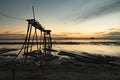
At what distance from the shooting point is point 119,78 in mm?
12625

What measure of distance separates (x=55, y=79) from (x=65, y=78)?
0.84m

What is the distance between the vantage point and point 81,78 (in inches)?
493

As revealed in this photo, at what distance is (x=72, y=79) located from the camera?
12.1 m

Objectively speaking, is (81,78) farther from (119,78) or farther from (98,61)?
(98,61)

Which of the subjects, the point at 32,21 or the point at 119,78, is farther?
the point at 32,21

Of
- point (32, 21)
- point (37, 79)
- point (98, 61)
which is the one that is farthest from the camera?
point (98, 61)

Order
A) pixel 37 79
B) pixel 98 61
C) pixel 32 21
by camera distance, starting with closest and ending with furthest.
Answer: pixel 37 79, pixel 32 21, pixel 98 61

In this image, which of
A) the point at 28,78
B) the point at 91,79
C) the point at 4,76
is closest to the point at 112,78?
the point at 91,79

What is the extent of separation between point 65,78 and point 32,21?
681cm

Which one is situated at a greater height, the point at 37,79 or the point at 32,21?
the point at 32,21

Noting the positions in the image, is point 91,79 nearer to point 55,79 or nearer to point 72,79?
point 72,79

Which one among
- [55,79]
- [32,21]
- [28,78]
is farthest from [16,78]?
[32,21]

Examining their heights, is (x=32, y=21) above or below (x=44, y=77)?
above

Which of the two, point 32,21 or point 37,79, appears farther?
point 32,21
